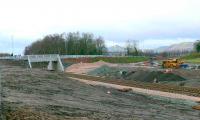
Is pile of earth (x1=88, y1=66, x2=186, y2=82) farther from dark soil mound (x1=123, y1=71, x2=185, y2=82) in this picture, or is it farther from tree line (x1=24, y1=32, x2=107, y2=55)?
tree line (x1=24, y1=32, x2=107, y2=55)

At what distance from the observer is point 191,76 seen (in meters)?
53.3

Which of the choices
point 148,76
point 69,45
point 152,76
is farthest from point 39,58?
point 69,45

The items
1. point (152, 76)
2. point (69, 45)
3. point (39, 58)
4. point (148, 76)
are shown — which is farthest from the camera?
point (69, 45)

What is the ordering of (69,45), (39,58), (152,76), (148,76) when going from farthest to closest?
(69,45) → (39,58) → (148,76) → (152,76)

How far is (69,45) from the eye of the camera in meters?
149

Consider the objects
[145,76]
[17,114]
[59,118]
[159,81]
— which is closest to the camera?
[17,114]

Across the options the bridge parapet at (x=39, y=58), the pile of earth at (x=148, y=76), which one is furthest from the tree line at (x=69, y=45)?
the pile of earth at (x=148, y=76)

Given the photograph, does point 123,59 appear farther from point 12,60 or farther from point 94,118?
point 94,118

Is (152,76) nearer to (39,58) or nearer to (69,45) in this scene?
(39,58)

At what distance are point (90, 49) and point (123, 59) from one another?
91.8ft

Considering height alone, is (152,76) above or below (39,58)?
below

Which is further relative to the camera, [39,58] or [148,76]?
[39,58]

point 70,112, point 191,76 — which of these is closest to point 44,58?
point 191,76

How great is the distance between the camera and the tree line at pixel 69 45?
144 metres
